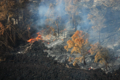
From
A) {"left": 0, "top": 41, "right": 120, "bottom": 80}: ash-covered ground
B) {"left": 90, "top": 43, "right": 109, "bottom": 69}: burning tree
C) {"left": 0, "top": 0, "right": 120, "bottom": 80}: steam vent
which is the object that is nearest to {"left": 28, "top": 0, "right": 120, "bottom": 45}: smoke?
{"left": 0, "top": 0, "right": 120, "bottom": 80}: steam vent

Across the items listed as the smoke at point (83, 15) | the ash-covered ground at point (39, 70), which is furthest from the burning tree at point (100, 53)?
the smoke at point (83, 15)

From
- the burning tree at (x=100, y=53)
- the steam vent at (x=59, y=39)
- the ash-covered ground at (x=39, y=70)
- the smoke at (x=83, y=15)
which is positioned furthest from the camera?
the smoke at (x=83, y=15)

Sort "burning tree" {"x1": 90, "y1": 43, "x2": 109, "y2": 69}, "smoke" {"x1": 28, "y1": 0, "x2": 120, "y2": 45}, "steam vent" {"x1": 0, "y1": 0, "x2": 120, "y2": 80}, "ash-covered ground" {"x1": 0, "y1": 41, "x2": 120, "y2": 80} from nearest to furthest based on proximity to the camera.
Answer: "ash-covered ground" {"x1": 0, "y1": 41, "x2": 120, "y2": 80}, "burning tree" {"x1": 90, "y1": 43, "x2": 109, "y2": 69}, "steam vent" {"x1": 0, "y1": 0, "x2": 120, "y2": 80}, "smoke" {"x1": 28, "y1": 0, "x2": 120, "y2": 45}

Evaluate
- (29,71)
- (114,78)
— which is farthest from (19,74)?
(114,78)

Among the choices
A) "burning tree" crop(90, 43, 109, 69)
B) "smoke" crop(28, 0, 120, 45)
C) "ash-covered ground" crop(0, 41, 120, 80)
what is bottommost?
"ash-covered ground" crop(0, 41, 120, 80)

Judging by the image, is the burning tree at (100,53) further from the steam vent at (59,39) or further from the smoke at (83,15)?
the smoke at (83,15)

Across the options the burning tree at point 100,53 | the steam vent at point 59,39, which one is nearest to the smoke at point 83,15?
the steam vent at point 59,39

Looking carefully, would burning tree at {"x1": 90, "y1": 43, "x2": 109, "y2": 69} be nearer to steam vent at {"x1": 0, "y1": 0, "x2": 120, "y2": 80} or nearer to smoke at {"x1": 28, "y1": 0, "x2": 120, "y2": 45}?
steam vent at {"x1": 0, "y1": 0, "x2": 120, "y2": 80}

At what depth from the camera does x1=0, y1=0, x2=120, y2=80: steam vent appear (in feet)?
51.6

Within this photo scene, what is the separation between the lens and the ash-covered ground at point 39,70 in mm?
14797

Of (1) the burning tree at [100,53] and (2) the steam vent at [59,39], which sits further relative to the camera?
(2) the steam vent at [59,39]

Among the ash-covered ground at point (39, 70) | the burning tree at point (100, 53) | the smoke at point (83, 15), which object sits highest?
the smoke at point (83, 15)

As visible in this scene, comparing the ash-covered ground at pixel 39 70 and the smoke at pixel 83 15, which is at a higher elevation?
the smoke at pixel 83 15

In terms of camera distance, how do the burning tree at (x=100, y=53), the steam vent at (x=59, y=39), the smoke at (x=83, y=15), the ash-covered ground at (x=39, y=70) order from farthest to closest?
the smoke at (x=83, y=15), the steam vent at (x=59, y=39), the burning tree at (x=100, y=53), the ash-covered ground at (x=39, y=70)
